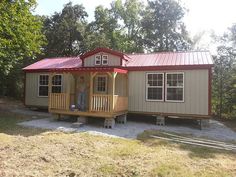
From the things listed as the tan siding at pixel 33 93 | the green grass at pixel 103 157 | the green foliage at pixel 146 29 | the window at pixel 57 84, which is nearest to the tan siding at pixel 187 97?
the green grass at pixel 103 157

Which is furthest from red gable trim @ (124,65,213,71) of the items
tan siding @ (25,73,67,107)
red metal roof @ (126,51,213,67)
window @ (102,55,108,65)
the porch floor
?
tan siding @ (25,73,67,107)

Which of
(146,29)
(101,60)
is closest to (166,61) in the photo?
(101,60)

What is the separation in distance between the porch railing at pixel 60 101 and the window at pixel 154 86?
13.3ft

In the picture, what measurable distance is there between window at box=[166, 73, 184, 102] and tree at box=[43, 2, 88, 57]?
1477 cm

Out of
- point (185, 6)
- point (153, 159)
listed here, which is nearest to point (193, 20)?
point (185, 6)

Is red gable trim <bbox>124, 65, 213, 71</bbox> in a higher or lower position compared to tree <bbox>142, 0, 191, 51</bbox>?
lower

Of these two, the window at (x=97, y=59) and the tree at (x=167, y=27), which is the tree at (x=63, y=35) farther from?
the window at (x=97, y=59)

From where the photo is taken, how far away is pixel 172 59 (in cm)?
1277

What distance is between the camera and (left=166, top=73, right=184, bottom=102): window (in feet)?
38.7

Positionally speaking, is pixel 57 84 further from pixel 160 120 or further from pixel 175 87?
pixel 175 87

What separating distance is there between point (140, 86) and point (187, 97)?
2419 millimetres

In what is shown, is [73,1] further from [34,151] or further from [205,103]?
[34,151]

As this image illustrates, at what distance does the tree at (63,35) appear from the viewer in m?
24.6

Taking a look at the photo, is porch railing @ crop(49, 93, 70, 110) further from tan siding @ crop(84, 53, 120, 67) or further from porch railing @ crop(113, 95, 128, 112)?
tan siding @ crop(84, 53, 120, 67)
